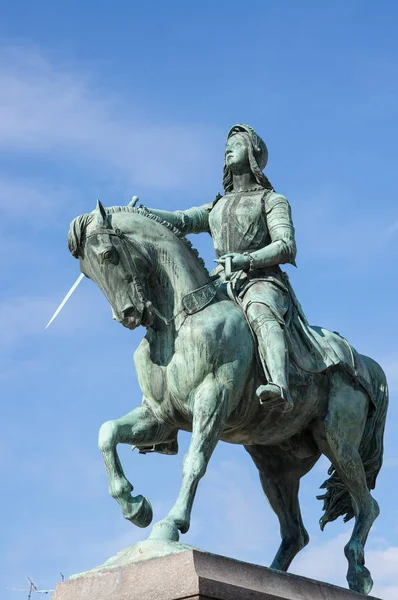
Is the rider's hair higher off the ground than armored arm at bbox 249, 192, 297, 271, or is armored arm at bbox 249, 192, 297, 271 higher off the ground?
the rider's hair

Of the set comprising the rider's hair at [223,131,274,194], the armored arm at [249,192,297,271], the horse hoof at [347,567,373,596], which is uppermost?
the rider's hair at [223,131,274,194]

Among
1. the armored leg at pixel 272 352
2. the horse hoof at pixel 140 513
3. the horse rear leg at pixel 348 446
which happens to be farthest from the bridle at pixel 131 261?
the horse rear leg at pixel 348 446

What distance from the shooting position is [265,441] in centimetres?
1141

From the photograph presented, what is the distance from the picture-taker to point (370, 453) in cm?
1221

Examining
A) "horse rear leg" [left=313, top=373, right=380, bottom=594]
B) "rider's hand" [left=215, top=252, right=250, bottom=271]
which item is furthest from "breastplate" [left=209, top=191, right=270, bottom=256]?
"horse rear leg" [left=313, top=373, right=380, bottom=594]

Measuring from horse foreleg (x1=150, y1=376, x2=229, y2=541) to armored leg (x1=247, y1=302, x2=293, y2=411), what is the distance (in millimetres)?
349

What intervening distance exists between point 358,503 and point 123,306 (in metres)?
2.86

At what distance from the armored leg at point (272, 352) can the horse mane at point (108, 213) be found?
70 centimetres

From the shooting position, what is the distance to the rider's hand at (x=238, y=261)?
1108cm

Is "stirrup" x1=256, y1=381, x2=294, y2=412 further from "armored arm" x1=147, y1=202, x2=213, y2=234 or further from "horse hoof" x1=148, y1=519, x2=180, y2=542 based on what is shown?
"armored arm" x1=147, y1=202, x2=213, y2=234

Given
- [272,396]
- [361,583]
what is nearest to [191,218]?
[272,396]

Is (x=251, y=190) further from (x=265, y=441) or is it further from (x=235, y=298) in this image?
(x=265, y=441)

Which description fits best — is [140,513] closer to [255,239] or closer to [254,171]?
[255,239]

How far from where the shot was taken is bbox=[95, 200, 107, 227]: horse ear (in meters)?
10.6
